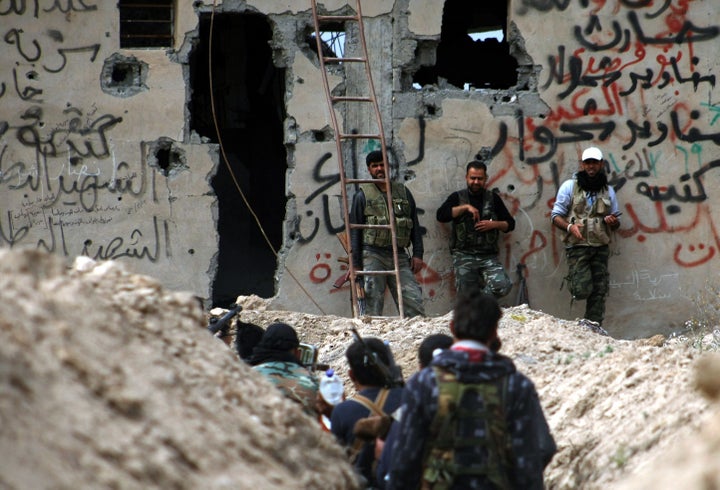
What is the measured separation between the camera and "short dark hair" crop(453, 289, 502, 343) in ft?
14.4

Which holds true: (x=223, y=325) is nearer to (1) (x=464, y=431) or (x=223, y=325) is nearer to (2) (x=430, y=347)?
(2) (x=430, y=347)

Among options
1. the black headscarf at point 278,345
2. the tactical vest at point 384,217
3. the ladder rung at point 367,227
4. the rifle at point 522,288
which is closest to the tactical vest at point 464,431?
the black headscarf at point 278,345

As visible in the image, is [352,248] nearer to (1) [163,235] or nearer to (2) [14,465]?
(1) [163,235]

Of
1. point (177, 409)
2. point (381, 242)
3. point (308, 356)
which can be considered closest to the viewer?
point (177, 409)

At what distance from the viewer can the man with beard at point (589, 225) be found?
10594 mm

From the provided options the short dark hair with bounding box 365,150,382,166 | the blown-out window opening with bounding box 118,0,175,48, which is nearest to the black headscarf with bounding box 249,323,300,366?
the short dark hair with bounding box 365,150,382,166

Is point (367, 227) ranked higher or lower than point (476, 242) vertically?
higher

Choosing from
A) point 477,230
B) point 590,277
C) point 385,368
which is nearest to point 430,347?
point 385,368

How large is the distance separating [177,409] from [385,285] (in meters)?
6.12

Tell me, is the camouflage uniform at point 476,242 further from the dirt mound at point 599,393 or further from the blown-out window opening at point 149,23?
the blown-out window opening at point 149,23

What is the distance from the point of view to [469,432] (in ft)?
14.4

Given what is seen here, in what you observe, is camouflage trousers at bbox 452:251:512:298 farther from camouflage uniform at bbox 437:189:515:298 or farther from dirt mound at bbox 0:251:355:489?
dirt mound at bbox 0:251:355:489

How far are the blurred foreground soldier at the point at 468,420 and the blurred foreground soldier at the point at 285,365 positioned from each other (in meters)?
1.11

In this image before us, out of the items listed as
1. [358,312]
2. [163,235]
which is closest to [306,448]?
[358,312]
